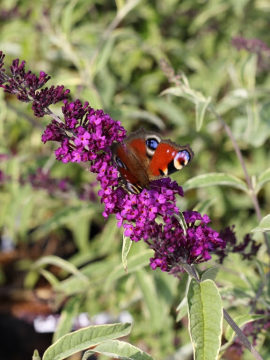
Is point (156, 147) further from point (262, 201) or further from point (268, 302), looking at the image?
point (262, 201)

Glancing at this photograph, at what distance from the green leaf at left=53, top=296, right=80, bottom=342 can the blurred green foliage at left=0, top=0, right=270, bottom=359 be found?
0.05 metres

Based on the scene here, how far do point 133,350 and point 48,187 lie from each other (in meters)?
1.36

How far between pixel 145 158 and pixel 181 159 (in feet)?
0.38

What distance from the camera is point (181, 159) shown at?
1345mm

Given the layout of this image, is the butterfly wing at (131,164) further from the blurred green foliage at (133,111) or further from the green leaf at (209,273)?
the blurred green foliage at (133,111)

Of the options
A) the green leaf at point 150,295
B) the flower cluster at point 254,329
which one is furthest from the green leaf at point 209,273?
the green leaf at point 150,295

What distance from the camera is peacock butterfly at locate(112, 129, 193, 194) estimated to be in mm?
1292

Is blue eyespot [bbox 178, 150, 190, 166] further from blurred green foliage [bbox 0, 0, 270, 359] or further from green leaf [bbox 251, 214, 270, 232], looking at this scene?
blurred green foliage [bbox 0, 0, 270, 359]

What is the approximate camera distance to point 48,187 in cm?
266

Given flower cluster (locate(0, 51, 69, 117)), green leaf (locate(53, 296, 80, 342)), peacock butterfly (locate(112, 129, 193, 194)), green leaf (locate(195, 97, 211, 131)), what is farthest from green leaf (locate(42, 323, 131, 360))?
green leaf (locate(53, 296, 80, 342))

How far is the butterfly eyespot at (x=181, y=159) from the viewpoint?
1341mm

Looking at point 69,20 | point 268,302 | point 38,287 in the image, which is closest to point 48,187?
point 69,20

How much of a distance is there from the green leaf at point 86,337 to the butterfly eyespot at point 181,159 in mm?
502

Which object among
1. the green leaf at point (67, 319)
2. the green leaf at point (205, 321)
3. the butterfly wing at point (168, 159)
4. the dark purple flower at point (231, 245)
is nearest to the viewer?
the green leaf at point (205, 321)
